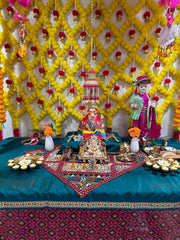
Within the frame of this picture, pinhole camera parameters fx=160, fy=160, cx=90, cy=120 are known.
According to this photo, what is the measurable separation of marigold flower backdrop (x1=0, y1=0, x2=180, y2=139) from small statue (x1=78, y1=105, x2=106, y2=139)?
51 cm

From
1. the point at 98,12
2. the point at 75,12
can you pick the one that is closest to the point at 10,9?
the point at 75,12

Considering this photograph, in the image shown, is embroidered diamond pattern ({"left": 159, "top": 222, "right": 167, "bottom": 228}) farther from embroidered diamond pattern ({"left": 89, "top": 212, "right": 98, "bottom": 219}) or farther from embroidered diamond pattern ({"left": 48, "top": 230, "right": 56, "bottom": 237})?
embroidered diamond pattern ({"left": 48, "top": 230, "right": 56, "bottom": 237})

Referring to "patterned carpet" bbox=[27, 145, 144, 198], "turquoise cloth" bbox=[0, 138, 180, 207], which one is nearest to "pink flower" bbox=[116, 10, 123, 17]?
"patterned carpet" bbox=[27, 145, 144, 198]

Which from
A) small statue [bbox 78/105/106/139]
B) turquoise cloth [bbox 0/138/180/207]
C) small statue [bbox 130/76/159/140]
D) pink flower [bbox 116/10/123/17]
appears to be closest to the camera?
turquoise cloth [bbox 0/138/180/207]

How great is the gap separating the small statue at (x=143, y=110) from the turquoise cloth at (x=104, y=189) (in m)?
0.76

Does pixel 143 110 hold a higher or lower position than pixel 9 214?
higher

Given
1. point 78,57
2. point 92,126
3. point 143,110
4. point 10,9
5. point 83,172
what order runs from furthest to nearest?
1. point 78,57
2. point 10,9
3. point 143,110
4. point 92,126
5. point 83,172

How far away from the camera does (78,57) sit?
7.52ft

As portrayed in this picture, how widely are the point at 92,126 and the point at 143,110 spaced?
27.3 inches

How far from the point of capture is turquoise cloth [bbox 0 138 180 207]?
1.22 metres

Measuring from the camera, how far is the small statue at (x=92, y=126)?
6.14ft

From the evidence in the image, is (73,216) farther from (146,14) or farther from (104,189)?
(146,14)

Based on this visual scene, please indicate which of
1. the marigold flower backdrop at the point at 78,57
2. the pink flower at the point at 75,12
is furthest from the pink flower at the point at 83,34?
the pink flower at the point at 75,12

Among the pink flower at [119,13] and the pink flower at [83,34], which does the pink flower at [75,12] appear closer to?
the pink flower at [83,34]
